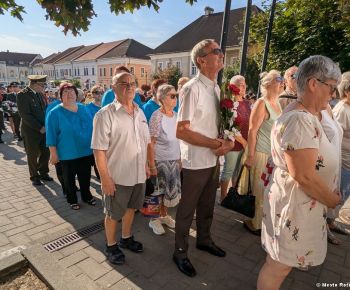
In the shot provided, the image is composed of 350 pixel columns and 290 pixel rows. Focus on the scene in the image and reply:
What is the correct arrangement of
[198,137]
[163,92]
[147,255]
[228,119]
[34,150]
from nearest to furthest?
1. [198,137]
2. [228,119]
3. [147,255]
4. [163,92]
5. [34,150]

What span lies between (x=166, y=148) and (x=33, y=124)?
133 inches

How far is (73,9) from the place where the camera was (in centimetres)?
216

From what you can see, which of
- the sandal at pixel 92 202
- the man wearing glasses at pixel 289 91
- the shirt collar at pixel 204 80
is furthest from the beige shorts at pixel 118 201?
the man wearing glasses at pixel 289 91

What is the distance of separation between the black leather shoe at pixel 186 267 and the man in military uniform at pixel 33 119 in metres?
3.90

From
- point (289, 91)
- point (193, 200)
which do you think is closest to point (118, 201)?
point (193, 200)

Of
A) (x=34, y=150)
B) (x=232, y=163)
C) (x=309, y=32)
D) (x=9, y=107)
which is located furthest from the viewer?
(x=9, y=107)

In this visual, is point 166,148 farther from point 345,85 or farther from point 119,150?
point 345,85

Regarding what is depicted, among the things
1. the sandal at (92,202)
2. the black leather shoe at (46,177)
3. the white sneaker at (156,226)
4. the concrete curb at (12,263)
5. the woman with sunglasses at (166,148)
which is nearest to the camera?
the concrete curb at (12,263)

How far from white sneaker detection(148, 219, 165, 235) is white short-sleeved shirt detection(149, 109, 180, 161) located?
35.2 inches

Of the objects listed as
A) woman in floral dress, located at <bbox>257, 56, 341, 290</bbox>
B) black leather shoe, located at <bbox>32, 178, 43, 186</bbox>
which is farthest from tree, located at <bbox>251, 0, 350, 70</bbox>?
black leather shoe, located at <bbox>32, 178, 43, 186</bbox>

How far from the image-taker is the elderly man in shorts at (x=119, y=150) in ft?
9.06

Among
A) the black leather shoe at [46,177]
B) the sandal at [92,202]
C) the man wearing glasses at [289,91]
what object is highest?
the man wearing glasses at [289,91]

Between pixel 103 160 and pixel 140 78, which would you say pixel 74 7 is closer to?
pixel 103 160

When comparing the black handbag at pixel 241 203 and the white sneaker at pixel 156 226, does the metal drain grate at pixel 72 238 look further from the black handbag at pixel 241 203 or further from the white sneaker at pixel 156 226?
the black handbag at pixel 241 203
